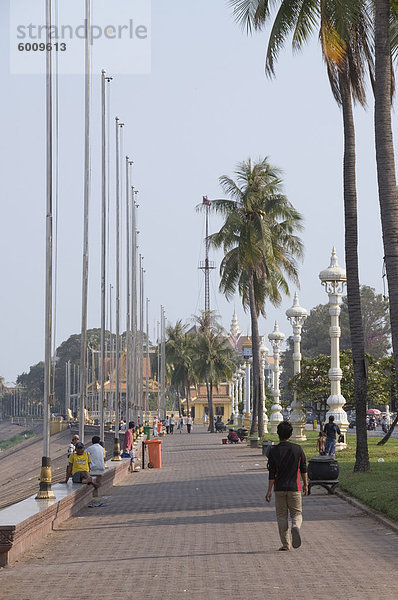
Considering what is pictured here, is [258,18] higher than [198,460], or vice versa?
[258,18]

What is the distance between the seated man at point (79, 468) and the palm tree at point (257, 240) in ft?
95.3

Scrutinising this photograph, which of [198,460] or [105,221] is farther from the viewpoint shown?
[198,460]

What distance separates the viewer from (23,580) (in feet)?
34.9

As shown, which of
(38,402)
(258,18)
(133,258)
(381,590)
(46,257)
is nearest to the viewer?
(381,590)

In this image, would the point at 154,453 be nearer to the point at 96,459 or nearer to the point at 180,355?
the point at 96,459

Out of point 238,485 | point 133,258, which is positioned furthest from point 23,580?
point 133,258

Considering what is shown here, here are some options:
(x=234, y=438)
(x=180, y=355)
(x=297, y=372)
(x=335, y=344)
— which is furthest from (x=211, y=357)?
(x=335, y=344)

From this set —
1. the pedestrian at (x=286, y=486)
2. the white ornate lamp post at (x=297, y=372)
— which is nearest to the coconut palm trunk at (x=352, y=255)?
the pedestrian at (x=286, y=486)

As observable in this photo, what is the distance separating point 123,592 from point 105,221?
2518 cm

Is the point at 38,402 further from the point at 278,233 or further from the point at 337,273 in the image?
the point at 337,273

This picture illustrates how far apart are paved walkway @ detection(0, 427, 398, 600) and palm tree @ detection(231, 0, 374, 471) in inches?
256

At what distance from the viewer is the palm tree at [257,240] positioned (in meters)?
49.9

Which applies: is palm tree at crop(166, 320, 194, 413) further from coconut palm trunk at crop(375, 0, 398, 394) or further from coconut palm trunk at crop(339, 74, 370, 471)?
coconut palm trunk at crop(375, 0, 398, 394)

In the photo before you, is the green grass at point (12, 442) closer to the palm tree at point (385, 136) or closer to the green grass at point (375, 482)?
the green grass at point (375, 482)
